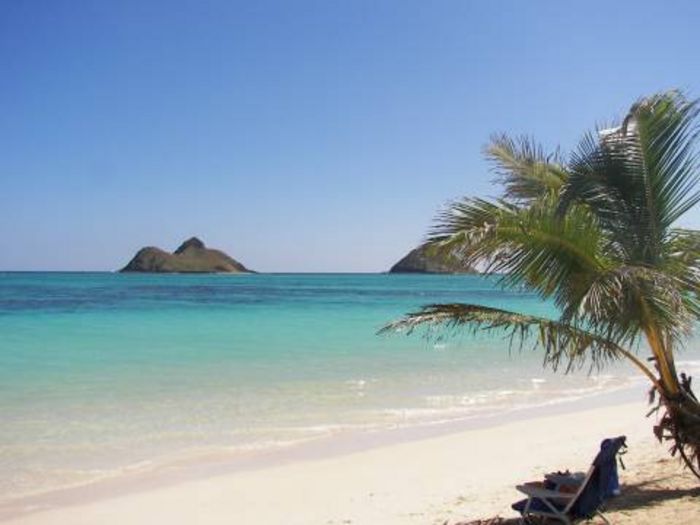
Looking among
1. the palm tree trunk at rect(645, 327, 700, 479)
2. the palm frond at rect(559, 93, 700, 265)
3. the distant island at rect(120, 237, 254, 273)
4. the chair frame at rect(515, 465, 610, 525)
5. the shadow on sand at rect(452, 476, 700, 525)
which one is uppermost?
the distant island at rect(120, 237, 254, 273)

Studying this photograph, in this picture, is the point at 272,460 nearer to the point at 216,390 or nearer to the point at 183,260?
the point at 216,390

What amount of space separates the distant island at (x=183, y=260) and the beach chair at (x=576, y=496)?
476 feet

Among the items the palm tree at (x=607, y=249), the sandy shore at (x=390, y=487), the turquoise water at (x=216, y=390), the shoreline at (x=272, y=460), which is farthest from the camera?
the turquoise water at (x=216, y=390)

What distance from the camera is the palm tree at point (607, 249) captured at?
4672mm

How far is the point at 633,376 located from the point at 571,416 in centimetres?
532

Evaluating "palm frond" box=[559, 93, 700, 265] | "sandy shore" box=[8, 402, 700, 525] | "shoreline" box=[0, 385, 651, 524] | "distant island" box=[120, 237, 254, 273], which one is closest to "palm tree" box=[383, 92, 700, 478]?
"palm frond" box=[559, 93, 700, 265]

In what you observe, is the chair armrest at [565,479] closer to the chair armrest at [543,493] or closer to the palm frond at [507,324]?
the chair armrest at [543,493]

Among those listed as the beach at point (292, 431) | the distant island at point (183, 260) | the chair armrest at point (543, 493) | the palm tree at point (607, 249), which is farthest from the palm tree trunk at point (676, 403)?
the distant island at point (183, 260)

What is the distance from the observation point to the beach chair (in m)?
4.94

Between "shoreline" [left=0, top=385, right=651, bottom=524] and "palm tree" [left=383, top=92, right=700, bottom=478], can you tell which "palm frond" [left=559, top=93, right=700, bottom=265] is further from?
"shoreline" [left=0, top=385, right=651, bottom=524]

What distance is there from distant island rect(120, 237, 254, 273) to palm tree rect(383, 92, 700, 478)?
145 m

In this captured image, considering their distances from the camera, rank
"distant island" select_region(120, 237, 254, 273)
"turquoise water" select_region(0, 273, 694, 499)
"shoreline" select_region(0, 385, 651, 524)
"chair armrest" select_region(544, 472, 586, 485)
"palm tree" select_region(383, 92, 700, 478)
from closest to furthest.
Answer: "palm tree" select_region(383, 92, 700, 478)
"chair armrest" select_region(544, 472, 586, 485)
"shoreline" select_region(0, 385, 651, 524)
"turquoise water" select_region(0, 273, 694, 499)
"distant island" select_region(120, 237, 254, 273)

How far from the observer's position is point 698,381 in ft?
45.7

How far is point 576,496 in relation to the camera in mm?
4938
